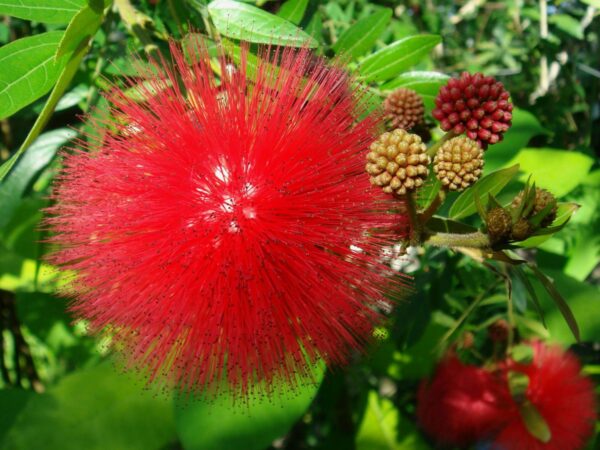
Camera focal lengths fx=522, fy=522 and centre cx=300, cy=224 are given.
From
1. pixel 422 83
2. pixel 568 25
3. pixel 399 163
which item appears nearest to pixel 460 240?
pixel 399 163

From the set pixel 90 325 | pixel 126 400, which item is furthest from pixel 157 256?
pixel 126 400

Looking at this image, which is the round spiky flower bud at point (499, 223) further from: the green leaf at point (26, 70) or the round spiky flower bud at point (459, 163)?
the green leaf at point (26, 70)

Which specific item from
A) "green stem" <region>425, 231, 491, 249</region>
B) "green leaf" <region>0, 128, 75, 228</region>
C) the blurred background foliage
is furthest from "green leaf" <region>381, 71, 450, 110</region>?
"green leaf" <region>0, 128, 75, 228</region>

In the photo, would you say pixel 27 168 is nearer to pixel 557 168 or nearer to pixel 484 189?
pixel 484 189

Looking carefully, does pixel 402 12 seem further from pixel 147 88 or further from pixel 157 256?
pixel 157 256

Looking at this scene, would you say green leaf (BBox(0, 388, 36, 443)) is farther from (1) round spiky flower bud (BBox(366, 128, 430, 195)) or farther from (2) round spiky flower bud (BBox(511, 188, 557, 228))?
(2) round spiky flower bud (BBox(511, 188, 557, 228))
